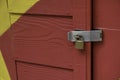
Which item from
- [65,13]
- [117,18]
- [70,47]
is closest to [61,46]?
[70,47]

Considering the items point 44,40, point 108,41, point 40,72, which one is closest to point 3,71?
point 40,72

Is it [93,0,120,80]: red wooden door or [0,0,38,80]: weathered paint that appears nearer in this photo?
[93,0,120,80]: red wooden door

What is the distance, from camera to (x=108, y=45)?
1336 mm

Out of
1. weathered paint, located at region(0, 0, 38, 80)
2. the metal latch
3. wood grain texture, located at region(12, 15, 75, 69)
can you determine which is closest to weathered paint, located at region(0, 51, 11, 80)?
weathered paint, located at region(0, 0, 38, 80)

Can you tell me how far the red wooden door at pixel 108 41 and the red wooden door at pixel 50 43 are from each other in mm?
43

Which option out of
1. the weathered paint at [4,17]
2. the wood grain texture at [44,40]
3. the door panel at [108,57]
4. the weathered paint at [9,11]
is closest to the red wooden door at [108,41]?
the door panel at [108,57]

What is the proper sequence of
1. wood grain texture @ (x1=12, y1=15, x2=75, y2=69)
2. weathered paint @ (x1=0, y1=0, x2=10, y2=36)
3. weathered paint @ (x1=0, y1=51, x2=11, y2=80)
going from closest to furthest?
wood grain texture @ (x1=12, y1=15, x2=75, y2=69) < weathered paint @ (x1=0, y1=0, x2=10, y2=36) < weathered paint @ (x1=0, y1=51, x2=11, y2=80)

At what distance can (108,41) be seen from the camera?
52.4 inches

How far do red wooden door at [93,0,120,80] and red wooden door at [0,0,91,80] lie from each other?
0.04m

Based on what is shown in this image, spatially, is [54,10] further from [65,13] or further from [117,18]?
[117,18]

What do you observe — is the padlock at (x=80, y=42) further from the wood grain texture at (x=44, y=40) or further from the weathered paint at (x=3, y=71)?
the weathered paint at (x=3, y=71)

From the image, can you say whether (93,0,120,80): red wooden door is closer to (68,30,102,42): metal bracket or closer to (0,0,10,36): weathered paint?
(68,30,102,42): metal bracket

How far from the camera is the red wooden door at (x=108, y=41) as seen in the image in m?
1.30

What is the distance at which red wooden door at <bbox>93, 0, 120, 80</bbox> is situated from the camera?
4.26ft
